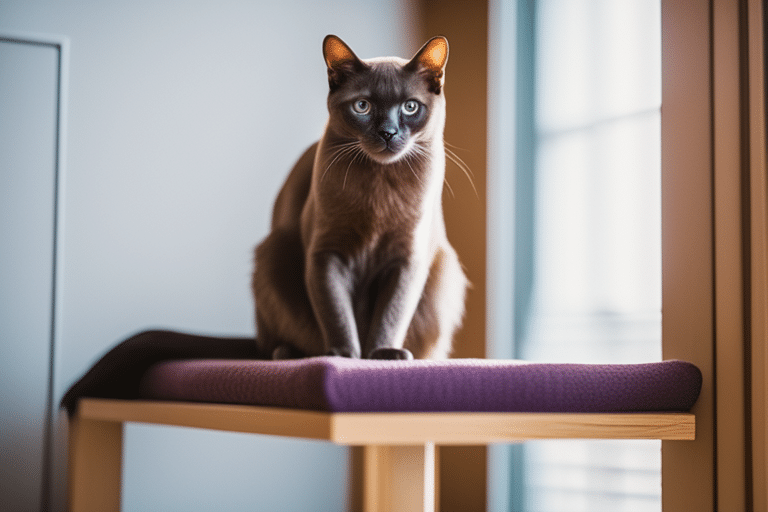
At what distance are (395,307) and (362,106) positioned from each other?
321 millimetres

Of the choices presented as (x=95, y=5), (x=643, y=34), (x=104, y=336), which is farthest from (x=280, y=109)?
(x=643, y=34)

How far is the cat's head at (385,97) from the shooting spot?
3.80ft

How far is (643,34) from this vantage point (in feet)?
5.92

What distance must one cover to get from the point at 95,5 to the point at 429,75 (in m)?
1.11

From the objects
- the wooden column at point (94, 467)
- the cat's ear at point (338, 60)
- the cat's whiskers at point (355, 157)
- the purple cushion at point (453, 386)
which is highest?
the cat's ear at point (338, 60)

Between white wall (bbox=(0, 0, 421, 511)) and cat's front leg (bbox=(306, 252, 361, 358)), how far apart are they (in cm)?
85

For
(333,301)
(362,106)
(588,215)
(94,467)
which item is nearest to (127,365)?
(94,467)

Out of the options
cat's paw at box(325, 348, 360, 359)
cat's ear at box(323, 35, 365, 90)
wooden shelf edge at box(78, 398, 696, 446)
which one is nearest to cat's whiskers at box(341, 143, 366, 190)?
cat's ear at box(323, 35, 365, 90)

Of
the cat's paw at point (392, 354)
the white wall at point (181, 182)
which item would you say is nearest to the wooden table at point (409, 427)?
the cat's paw at point (392, 354)

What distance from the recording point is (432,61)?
1206 mm

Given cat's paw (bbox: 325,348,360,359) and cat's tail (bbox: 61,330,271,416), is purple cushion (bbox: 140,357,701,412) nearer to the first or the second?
cat's paw (bbox: 325,348,360,359)

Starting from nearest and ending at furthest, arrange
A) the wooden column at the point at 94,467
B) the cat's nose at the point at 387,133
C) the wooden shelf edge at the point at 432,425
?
the wooden shelf edge at the point at 432,425, the cat's nose at the point at 387,133, the wooden column at the point at 94,467

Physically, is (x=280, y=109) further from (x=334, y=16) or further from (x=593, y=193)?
(x=593, y=193)

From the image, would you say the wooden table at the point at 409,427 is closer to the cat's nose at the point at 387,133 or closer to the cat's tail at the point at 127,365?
the cat's tail at the point at 127,365
